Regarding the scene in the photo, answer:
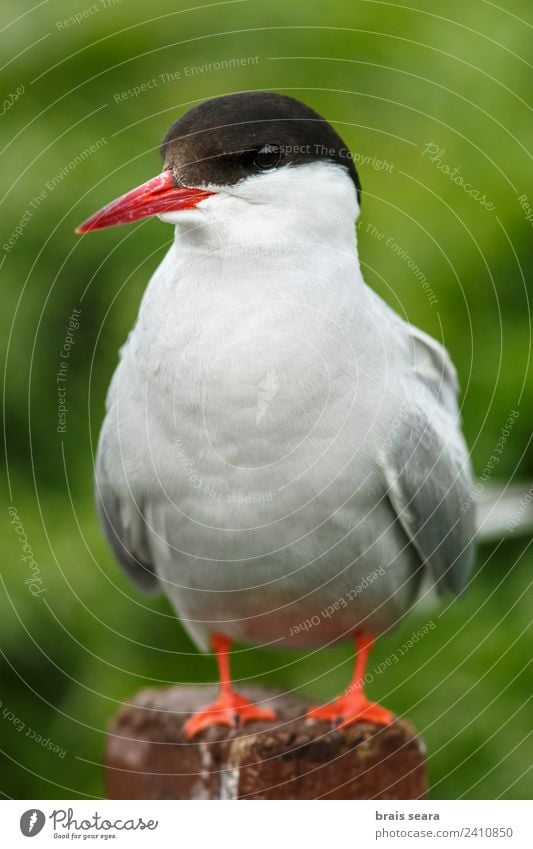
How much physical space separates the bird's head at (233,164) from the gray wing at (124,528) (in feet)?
1.42

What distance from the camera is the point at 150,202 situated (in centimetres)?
142

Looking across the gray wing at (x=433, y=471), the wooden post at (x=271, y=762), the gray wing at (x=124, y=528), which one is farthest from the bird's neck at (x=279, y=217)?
the wooden post at (x=271, y=762)

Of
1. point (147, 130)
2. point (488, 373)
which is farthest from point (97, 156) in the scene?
point (488, 373)

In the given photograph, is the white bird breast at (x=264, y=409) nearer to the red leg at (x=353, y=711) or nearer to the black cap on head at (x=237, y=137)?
the black cap on head at (x=237, y=137)

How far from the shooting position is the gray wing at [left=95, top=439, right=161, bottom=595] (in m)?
1.73

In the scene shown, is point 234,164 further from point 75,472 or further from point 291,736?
point 75,472

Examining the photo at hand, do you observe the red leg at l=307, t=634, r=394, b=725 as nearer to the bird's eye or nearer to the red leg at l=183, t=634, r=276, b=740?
the red leg at l=183, t=634, r=276, b=740

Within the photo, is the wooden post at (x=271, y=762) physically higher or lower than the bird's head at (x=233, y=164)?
lower

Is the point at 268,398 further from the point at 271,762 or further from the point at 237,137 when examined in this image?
the point at 271,762

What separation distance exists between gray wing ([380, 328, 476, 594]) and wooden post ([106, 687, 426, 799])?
30cm

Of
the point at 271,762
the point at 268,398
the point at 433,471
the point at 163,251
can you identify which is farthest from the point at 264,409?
the point at 163,251

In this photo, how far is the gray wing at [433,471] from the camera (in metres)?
1.63
